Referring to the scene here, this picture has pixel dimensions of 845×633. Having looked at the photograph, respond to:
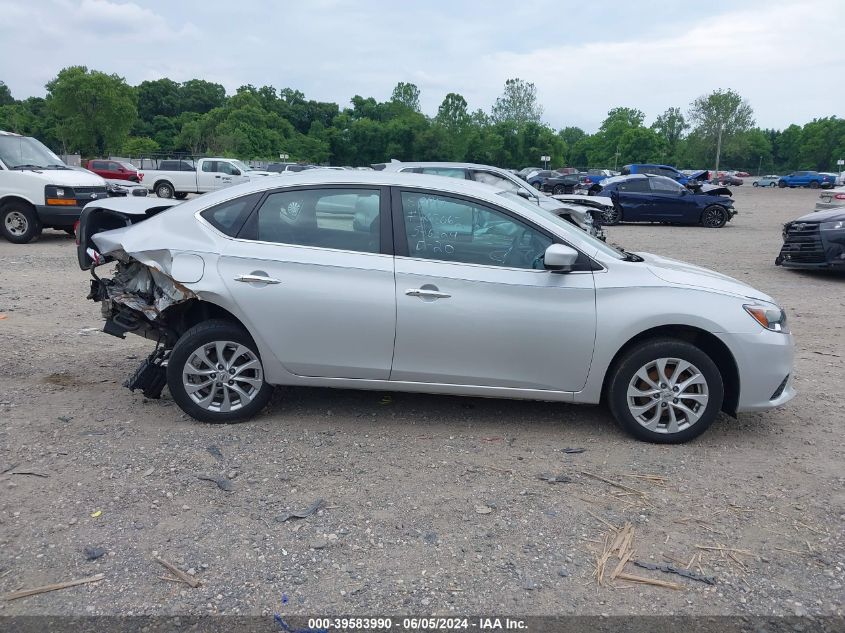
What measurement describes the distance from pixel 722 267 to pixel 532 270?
377 inches

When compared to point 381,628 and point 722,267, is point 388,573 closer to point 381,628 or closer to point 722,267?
point 381,628

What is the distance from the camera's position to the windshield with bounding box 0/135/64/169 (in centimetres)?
1373

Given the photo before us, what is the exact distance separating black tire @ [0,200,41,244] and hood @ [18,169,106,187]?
65 centimetres

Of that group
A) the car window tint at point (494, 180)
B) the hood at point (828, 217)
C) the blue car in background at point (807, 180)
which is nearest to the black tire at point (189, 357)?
the car window tint at point (494, 180)

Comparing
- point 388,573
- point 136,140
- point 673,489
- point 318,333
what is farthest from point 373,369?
point 136,140

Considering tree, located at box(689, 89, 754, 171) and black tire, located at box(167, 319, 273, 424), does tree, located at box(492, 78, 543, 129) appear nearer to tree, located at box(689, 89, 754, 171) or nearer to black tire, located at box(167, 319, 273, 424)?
tree, located at box(689, 89, 754, 171)

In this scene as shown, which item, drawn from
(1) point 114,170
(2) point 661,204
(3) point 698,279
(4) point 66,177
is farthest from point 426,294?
(1) point 114,170

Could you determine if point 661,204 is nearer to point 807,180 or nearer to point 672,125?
point 807,180

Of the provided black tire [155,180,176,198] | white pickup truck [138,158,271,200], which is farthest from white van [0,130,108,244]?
black tire [155,180,176,198]

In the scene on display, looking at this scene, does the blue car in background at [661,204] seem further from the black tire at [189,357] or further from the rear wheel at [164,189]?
the rear wheel at [164,189]

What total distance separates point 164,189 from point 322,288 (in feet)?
93.8

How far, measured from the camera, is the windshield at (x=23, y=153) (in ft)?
45.1

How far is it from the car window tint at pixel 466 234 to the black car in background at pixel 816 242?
340 inches

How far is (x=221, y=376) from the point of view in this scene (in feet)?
15.8
